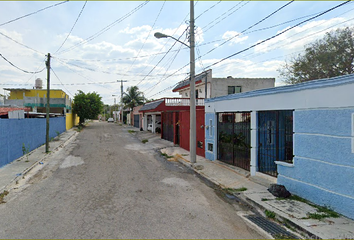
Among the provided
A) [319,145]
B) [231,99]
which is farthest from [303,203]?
[231,99]

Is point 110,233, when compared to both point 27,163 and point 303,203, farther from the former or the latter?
point 27,163

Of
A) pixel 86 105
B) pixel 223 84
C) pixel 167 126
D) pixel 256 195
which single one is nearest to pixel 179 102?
pixel 167 126

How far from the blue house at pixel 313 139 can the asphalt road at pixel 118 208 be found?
1.98m

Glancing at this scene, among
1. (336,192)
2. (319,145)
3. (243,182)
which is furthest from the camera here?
(243,182)

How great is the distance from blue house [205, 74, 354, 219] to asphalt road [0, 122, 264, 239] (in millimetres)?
1985

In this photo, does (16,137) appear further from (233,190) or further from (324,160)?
(324,160)

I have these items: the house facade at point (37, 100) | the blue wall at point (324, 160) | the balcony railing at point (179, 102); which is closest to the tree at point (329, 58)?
the balcony railing at point (179, 102)

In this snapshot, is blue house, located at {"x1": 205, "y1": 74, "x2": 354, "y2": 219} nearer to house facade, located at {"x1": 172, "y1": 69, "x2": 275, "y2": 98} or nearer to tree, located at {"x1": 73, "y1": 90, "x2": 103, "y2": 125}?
house facade, located at {"x1": 172, "y1": 69, "x2": 275, "y2": 98}

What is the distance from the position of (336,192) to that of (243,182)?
306cm

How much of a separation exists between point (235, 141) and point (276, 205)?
14.5 ft

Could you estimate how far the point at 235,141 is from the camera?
10062mm

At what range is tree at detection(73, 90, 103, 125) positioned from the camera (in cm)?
4050

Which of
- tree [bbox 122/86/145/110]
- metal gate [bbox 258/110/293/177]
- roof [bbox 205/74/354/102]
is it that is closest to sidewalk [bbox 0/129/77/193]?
metal gate [bbox 258/110/293/177]

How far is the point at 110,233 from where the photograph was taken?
441 cm
